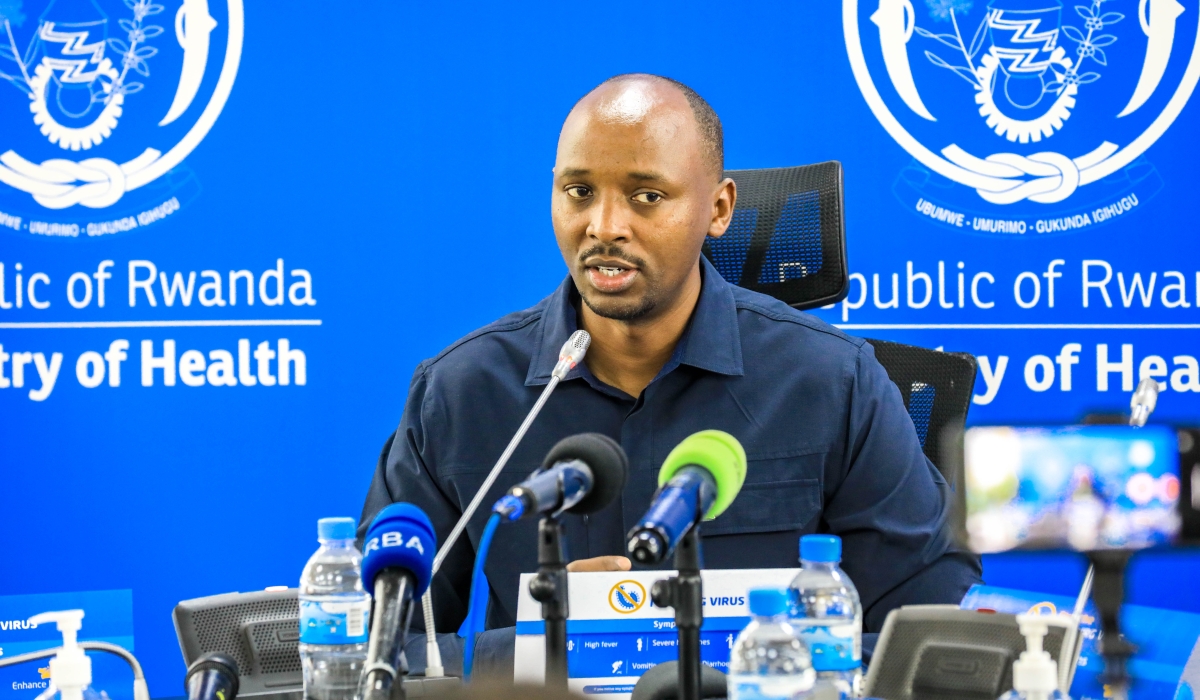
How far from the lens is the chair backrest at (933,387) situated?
2.14 metres

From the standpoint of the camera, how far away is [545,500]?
92cm

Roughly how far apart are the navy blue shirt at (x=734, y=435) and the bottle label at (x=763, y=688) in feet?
2.50

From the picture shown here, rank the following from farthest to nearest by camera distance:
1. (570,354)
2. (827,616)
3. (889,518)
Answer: (889,518), (570,354), (827,616)

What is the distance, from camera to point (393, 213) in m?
3.04

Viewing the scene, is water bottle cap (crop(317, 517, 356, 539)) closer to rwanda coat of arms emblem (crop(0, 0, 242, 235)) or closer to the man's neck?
the man's neck

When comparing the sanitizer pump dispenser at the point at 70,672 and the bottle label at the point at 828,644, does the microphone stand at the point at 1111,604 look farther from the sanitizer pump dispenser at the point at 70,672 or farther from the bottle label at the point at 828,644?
the sanitizer pump dispenser at the point at 70,672

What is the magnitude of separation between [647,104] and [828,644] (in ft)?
3.15

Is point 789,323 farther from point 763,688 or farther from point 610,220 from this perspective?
point 763,688

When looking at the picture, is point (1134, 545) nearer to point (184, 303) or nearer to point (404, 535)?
point (404, 535)

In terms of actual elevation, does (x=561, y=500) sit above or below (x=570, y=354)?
below

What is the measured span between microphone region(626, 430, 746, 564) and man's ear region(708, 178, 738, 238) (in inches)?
41.9

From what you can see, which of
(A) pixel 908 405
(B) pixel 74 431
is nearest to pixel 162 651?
(B) pixel 74 431

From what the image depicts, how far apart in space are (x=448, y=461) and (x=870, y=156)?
1.71 meters

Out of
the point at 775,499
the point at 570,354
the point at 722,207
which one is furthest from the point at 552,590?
the point at 722,207
